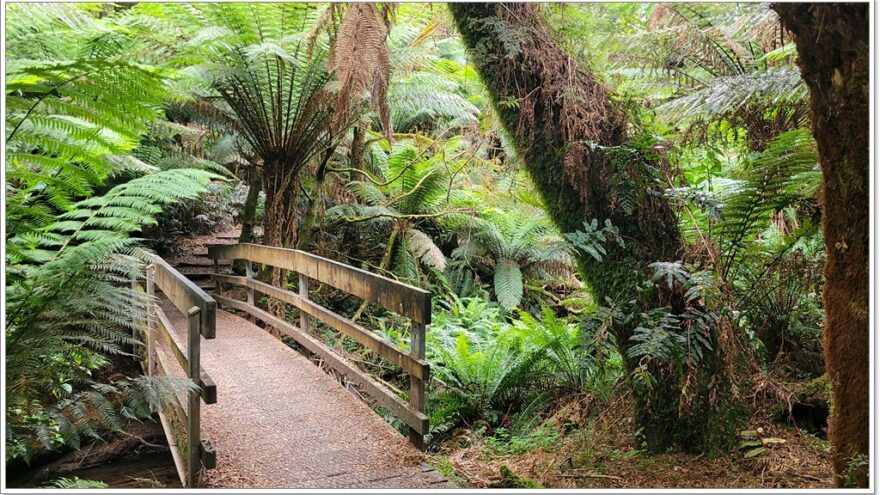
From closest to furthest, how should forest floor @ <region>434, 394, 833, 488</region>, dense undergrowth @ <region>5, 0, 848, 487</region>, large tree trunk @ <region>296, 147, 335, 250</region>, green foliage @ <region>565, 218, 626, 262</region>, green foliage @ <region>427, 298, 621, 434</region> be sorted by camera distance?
dense undergrowth @ <region>5, 0, 848, 487</region>
forest floor @ <region>434, 394, 833, 488</region>
green foliage @ <region>565, 218, 626, 262</region>
green foliage @ <region>427, 298, 621, 434</region>
large tree trunk @ <region>296, 147, 335, 250</region>

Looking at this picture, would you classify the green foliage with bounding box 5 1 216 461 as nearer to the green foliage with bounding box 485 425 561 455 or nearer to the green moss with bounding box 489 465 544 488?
the green moss with bounding box 489 465 544 488

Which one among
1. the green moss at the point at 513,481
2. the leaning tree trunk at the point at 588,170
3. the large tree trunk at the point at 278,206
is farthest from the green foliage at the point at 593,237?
the large tree trunk at the point at 278,206

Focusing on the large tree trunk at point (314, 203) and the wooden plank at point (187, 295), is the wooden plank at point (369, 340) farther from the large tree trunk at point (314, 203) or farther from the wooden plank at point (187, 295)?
the large tree trunk at point (314, 203)

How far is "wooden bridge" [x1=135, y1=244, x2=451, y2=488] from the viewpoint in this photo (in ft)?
10.1

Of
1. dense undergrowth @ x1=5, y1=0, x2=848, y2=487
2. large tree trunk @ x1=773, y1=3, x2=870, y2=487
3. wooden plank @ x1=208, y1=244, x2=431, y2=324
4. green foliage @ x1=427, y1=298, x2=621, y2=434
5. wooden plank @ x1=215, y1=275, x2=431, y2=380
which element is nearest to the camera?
large tree trunk @ x1=773, y1=3, x2=870, y2=487

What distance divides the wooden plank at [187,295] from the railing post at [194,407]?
38 millimetres

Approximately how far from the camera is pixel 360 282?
3.90 meters

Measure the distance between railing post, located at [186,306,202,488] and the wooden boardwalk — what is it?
8cm

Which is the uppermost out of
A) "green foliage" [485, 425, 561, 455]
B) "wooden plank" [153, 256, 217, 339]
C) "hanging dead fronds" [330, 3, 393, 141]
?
"hanging dead fronds" [330, 3, 393, 141]

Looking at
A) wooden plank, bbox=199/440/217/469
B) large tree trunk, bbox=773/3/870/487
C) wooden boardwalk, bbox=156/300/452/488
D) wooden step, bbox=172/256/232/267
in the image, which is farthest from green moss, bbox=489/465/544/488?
wooden step, bbox=172/256/232/267

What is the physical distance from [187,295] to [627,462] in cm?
241

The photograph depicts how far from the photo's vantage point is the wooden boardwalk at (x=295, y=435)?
9.94ft

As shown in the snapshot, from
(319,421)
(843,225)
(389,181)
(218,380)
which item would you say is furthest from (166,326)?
(389,181)

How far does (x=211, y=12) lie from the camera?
5711 mm
